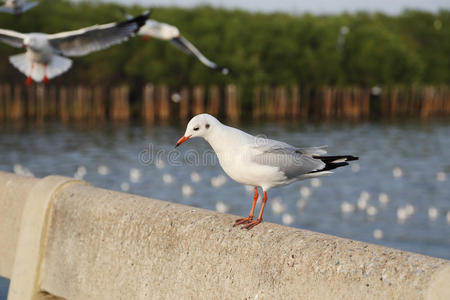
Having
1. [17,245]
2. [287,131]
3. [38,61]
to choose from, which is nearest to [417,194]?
[38,61]

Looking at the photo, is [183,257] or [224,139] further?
[224,139]

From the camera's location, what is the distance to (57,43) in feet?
27.4

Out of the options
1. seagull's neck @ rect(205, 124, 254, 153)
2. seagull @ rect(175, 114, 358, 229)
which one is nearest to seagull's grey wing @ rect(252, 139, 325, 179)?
seagull @ rect(175, 114, 358, 229)

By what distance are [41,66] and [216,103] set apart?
49.2m

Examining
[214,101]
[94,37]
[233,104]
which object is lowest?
[233,104]

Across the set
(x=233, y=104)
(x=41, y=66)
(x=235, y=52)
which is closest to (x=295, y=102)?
(x=235, y=52)

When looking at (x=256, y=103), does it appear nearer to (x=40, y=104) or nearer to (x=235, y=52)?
(x=235, y=52)

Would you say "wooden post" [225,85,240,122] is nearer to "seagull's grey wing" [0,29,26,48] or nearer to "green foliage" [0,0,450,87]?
"green foliage" [0,0,450,87]

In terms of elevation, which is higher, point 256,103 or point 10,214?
point 10,214

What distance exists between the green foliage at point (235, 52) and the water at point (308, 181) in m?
8.59

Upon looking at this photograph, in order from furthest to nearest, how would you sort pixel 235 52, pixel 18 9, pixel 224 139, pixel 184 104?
pixel 235 52
pixel 184 104
pixel 18 9
pixel 224 139

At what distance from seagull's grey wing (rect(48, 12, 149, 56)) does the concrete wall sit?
2.47m

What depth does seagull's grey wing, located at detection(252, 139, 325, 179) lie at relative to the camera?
4.58 m

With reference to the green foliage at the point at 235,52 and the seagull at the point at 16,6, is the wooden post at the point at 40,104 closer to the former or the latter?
the green foliage at the point at 235,52
